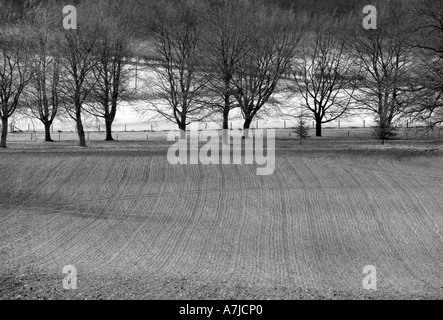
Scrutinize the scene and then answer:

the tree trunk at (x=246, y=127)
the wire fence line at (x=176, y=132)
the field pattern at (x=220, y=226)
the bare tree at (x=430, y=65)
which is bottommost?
the field pattern at (x=220, y=226)

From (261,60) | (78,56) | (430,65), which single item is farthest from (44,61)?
(430,65)

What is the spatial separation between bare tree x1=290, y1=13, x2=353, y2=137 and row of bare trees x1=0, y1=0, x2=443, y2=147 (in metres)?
0.12

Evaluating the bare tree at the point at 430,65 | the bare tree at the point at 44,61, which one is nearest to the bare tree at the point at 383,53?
the bare tree at the point at 430,65

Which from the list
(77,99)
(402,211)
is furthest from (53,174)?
(402,211)

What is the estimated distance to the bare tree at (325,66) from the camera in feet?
180

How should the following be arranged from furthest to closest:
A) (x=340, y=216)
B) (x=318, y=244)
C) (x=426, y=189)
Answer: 1. (x=426, y=189)
2. (x=340, y=216)
3. (x=318, y=244)

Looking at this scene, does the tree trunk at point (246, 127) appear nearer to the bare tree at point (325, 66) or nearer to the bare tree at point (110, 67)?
the bare tree at point (325, 66)

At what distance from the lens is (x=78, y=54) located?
41.8 m

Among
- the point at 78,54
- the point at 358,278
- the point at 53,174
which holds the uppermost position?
the point at 78,54

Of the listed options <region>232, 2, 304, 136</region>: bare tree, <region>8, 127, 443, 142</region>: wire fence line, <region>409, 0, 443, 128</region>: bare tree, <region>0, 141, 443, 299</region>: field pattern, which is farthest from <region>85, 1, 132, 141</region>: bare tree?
<region>409, 0, 443, 128</region>: bare tree

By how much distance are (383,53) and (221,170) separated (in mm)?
26467

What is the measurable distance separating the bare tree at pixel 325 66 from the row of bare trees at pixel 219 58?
12 centimetres

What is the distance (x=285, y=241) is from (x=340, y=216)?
13.5 feet

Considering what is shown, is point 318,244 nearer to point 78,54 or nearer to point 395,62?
point 78,54
